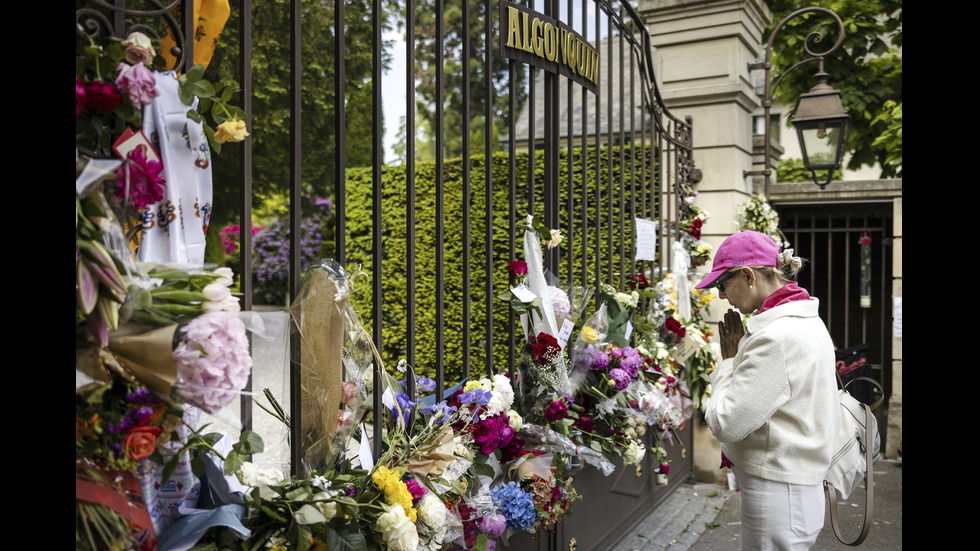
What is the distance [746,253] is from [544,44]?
4.49 feet

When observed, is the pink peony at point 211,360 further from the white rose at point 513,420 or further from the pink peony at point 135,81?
the white rose at point 513,420

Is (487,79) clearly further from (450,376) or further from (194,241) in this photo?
(450,376)

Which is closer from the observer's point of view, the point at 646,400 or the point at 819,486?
the point at 819,486

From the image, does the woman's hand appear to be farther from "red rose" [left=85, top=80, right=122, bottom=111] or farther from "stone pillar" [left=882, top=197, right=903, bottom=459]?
"stone pillar" [left=882, top=197, right=903, bottom=459]

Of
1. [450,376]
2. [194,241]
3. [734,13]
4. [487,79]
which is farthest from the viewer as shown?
[450,376]

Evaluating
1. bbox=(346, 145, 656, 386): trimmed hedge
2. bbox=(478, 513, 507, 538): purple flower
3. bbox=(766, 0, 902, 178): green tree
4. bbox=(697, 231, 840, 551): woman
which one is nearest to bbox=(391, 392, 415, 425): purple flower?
bbox=(478, 513, 507, 538): purple flower

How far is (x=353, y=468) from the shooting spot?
6.32ft

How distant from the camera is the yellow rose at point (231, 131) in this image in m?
1.52

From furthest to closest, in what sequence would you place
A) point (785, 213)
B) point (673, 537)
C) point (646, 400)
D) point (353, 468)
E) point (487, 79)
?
point (785, 213) < point (673, 537) < point (646, 400) < point (487, 79) < point (353, 468)

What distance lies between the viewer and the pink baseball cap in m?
2.55

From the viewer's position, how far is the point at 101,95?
1.33m

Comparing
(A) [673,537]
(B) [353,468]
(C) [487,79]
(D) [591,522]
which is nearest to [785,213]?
(A) [673,537]

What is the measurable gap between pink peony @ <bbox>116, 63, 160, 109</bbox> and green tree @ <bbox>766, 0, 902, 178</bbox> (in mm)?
6457
